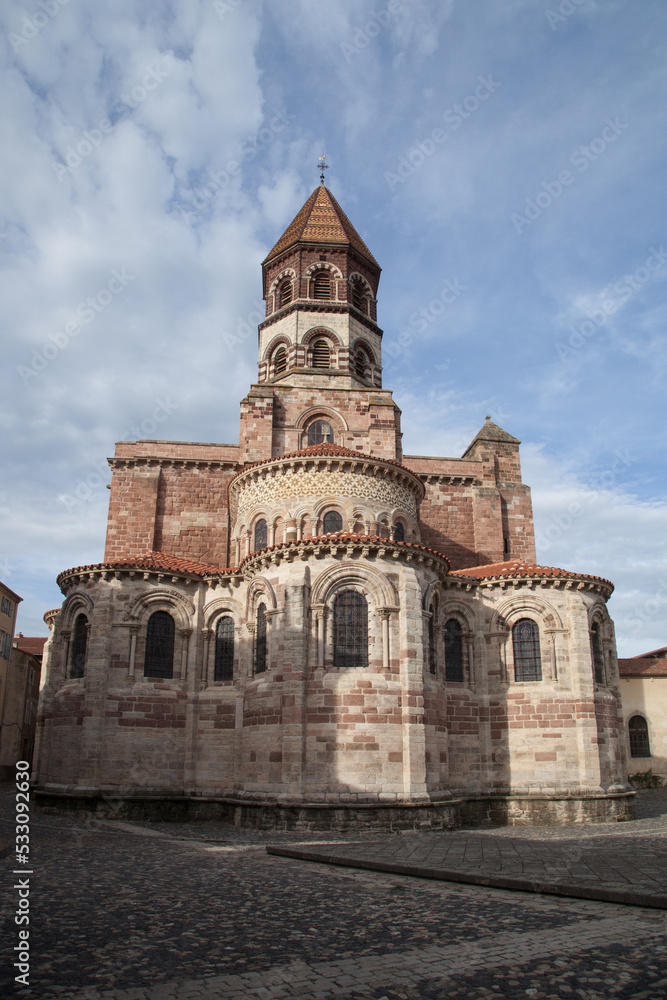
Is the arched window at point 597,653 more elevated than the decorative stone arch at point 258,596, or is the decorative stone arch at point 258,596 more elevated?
the decorative stone arch at point 258,596

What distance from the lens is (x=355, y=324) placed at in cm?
3372

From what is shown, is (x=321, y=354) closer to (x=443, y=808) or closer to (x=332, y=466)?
(x=332, y=466)

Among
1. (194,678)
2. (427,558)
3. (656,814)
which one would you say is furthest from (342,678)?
(656,814)

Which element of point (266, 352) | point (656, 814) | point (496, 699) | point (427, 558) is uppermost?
point (266, 352)

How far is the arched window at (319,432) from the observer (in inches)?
1203

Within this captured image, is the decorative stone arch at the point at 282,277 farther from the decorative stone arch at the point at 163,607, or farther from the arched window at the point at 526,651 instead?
the arched window at the point at 526,651

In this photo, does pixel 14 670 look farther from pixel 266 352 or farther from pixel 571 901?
pixel 571 901

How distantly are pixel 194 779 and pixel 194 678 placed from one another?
3.09m

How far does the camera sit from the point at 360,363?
3378cm

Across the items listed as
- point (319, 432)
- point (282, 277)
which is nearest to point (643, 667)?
point (319, 432)

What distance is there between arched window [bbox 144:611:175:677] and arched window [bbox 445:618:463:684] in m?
9.04

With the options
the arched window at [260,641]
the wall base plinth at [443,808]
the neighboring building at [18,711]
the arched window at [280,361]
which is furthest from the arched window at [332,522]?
the neighboring building at [18,711]

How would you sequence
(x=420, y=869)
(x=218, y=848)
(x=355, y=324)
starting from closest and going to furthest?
1. (x=420, y=869)
2. (x=218, y=848)
3. (x=355, y=324)

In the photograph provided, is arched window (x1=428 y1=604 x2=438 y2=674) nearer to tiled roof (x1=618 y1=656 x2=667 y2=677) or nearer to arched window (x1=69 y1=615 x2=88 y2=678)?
arched window (x1=69 y1=615 x2=88 y2=678)
